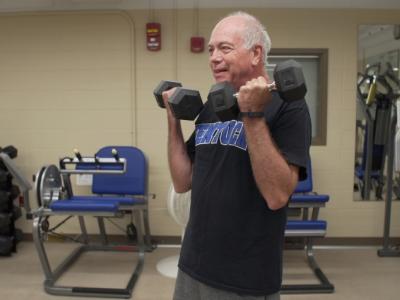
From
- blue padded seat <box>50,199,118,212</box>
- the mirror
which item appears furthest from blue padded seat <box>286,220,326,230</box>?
blue padded seat <box>50,199,118,212</box>

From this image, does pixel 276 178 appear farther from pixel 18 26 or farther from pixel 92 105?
pixel 18 26

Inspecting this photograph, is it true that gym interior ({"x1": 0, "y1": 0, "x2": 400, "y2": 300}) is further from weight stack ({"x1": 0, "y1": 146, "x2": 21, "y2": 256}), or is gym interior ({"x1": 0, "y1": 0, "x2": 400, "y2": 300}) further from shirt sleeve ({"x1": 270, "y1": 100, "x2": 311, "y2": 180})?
shirt sleeve ({"x1": 270, "y1": 100, "x2": 311, "y2": 180})

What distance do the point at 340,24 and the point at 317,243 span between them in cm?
196

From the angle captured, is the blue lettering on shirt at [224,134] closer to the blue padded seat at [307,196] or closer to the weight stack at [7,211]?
the blue padded seat at [307,196]

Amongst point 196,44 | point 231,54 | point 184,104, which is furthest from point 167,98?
point 196,44

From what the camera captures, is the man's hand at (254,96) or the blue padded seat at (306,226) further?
the blue padded seat at (306,226)

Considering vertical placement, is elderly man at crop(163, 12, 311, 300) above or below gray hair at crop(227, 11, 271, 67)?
below

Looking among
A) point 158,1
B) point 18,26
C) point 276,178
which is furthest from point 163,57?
point 276,178

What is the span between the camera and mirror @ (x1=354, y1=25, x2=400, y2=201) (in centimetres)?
344

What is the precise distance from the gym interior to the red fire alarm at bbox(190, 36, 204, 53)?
13 millimetres

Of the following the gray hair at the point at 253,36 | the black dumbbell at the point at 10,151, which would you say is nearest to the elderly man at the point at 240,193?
the gray hair at the point at 253,36

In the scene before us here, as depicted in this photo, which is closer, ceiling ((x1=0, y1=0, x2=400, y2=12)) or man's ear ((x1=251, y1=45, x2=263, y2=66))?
man's ear ((x1=251, y1=45, x2=263, y2=66))

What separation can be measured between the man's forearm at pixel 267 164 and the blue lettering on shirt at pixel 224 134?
13cm

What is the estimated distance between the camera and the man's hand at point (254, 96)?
94 cm
